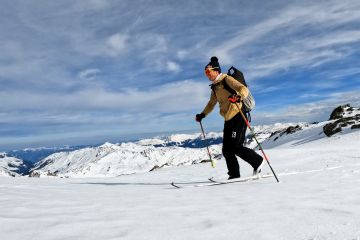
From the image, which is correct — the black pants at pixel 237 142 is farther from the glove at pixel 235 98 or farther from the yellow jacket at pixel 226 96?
the glove at pixel 235 98

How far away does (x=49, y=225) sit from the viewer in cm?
409

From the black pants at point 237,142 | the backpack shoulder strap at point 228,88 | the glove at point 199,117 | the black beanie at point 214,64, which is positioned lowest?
the black pants at point 237,142

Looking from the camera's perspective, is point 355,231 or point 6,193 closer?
point 355,231

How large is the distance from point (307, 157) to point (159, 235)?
11.3 m

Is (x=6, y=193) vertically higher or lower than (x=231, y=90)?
lower

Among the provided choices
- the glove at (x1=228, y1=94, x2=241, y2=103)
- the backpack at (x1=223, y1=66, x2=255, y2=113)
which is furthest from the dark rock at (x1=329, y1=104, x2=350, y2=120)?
the glove at (x1=228, y1=94, x2=241, y2=103)

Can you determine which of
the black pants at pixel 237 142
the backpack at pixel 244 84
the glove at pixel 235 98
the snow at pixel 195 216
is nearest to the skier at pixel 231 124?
the black pants at pixel 237 142

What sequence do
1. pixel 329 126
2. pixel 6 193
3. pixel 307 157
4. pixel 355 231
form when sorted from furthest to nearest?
pixel 329 126 → pixel 307 157 → pixel 6 193 → pixel 355 231

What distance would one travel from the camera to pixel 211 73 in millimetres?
9539

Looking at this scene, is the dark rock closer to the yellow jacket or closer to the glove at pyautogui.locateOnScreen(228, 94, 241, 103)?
the yellow jacket

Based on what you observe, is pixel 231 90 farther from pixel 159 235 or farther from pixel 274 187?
pixel 159 235

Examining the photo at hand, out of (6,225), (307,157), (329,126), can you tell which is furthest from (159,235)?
Result: (329,126)

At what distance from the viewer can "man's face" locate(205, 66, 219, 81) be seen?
9.51 m

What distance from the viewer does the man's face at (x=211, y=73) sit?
9.51m
